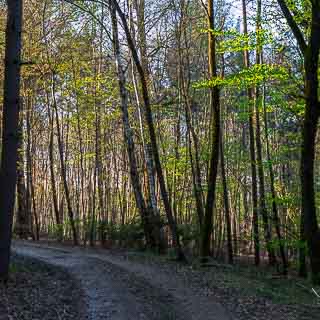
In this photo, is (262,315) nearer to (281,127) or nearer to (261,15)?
(261,15)

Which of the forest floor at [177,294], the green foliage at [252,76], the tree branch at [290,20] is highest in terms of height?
the tree branch at [290,20]

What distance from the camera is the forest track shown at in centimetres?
802

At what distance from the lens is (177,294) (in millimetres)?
9836

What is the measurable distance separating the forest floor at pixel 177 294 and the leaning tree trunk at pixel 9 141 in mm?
1839

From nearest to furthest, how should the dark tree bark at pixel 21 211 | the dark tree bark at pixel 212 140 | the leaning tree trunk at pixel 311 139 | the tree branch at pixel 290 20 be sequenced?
the leaning tree trunk at pixel 311 139 < the tree branch at pixel 290 20 < the dark tree bark at pixel 212 140 < the dark tree bark at pixel 21 211

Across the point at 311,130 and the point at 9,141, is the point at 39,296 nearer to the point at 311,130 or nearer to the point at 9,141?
the point at 9,141

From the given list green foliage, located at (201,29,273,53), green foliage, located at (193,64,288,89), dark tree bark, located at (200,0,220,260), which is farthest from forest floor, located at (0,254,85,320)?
green foliage, located at (201,29,273,53)

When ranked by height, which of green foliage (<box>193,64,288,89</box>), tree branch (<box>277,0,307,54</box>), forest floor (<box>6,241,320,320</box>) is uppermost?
tree branch (<box>277,0,307,54</box>)

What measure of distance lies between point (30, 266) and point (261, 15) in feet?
35.3

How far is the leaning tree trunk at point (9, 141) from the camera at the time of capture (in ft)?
31.0

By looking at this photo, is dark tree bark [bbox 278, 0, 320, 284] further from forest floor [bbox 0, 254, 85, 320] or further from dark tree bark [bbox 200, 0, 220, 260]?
forest floor [bbox 0, 254, 85, 320]

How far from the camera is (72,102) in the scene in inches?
1075

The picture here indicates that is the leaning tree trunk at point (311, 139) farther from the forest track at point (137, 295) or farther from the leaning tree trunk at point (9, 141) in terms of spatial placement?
the leaning tree trunk at point (9, 141)

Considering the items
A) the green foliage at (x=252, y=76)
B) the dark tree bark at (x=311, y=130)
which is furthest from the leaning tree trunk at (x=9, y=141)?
the dark tree bark at (x=311, y=130)
